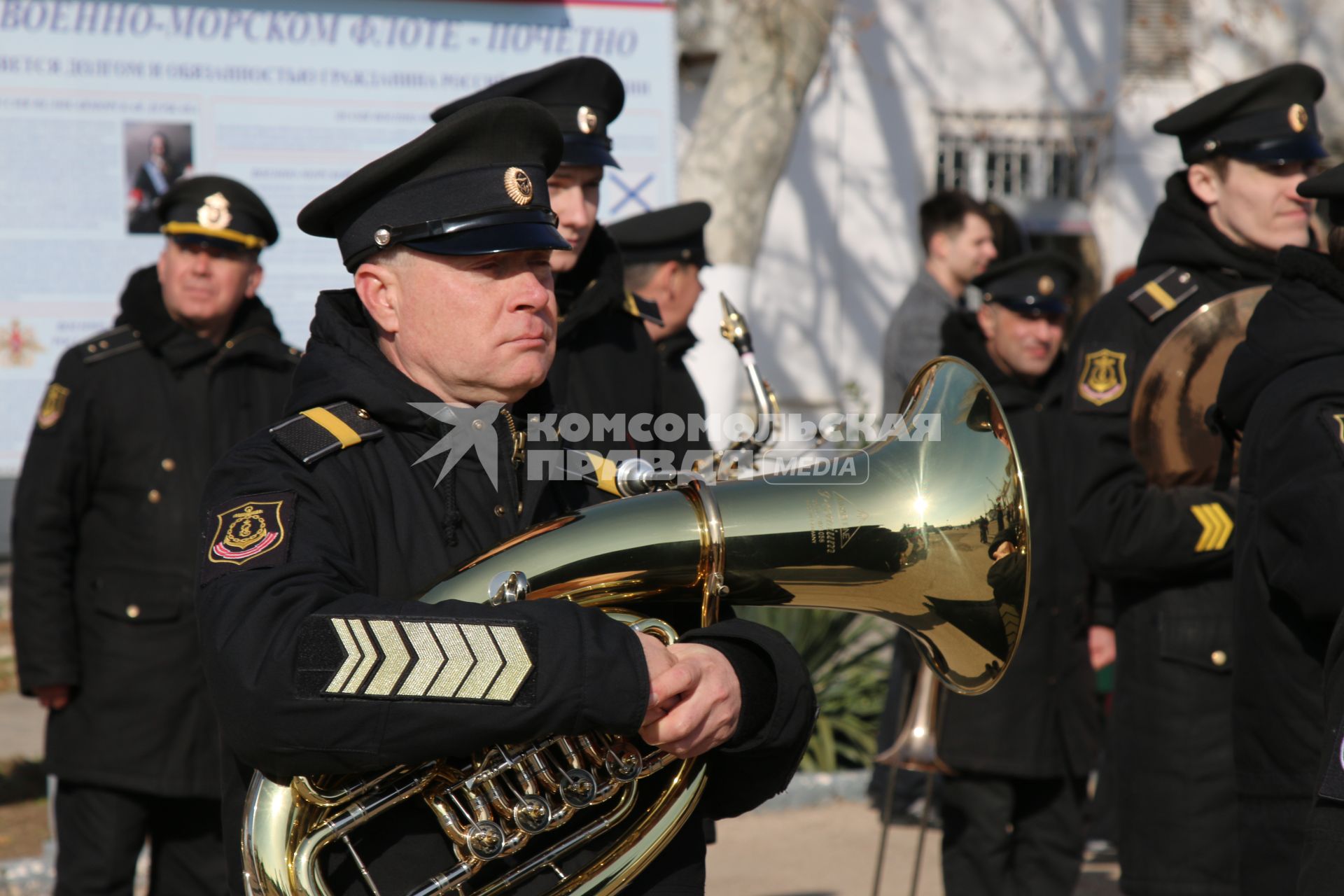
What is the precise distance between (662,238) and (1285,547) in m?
2.55

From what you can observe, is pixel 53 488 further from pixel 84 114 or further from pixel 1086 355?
pixel 1086 355

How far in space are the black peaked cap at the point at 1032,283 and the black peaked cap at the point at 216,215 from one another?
2358 millimetres

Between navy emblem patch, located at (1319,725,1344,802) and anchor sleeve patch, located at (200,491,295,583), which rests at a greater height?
anchor sleeve patch, located at (200,491,295,583)

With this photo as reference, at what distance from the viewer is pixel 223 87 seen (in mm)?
5359

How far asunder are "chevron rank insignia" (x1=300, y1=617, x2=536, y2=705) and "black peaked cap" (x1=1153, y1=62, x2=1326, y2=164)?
272 cm

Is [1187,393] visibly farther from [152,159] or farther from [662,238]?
[152,159]

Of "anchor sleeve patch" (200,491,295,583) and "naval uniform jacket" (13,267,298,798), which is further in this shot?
"naval uniform jacket" (13,267,298,798)

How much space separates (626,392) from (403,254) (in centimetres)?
134

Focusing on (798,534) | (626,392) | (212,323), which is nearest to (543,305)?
(798,534)

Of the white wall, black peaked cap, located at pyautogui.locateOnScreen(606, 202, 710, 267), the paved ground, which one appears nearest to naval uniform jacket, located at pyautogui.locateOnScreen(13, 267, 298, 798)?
black peaked cap, located at pyautogui.locateOnScreen(606, 202, 710, 267)

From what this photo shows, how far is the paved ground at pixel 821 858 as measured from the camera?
207 inches

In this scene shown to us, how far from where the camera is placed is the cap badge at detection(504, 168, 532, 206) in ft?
6.79

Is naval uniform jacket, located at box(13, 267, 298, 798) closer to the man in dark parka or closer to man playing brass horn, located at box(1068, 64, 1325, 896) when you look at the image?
the man in dark parka

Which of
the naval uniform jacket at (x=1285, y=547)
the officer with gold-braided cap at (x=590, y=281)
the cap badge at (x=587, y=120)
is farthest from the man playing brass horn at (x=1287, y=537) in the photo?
the cap badge at (x=587, y=120)
